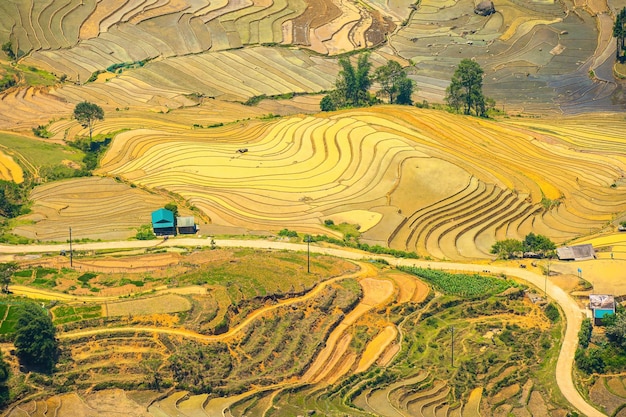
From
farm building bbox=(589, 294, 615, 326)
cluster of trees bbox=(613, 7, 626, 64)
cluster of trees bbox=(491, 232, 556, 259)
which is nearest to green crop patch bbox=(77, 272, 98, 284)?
cluster of trees bbox=(491, 232, 556, 259)

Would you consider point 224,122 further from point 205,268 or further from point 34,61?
point 205,268

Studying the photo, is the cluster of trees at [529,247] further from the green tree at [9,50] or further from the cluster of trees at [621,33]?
the green tree at [9,50]

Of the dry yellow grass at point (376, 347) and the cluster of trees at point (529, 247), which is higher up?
the cluster of trees at point (529, 247)

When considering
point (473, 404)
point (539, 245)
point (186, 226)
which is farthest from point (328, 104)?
point (473, 404)

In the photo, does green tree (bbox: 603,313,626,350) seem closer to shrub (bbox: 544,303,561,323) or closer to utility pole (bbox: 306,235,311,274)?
shrub (bbox: 544,303,561,323)

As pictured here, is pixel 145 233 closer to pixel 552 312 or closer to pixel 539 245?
pixel 539 245

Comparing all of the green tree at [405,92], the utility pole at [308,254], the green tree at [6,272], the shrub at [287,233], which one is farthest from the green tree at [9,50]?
the green tree at [6,272]
